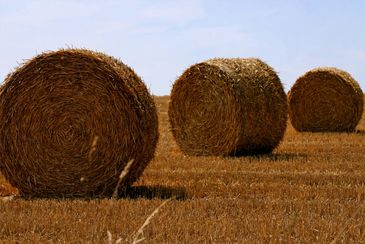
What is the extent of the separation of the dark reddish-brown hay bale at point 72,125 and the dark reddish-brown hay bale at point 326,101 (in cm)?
977

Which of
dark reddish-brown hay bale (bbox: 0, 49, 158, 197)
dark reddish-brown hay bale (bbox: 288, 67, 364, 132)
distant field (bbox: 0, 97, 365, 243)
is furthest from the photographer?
dark reddish-brown hay bale (bbox: 288, 67, 364, 132)

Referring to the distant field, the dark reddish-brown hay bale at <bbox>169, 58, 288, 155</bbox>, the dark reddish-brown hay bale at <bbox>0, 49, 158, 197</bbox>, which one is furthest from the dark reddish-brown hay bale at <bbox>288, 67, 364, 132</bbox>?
the dark reddish-brown hay bale at <bbox>0, 49, 158, 197</bbox>

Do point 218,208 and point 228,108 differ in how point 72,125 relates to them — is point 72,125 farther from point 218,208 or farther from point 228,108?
point 228,108

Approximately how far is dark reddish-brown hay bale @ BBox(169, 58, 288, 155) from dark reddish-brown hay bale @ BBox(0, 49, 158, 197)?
371cm

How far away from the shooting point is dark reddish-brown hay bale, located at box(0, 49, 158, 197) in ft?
26.4

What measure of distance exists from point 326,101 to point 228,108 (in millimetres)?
6112

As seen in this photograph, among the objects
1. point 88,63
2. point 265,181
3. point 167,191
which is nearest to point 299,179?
point 265,181

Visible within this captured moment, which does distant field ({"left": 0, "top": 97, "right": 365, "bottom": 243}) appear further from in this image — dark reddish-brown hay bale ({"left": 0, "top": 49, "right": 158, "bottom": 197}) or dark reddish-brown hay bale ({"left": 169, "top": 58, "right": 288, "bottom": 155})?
dark reddish-brown hay bale ({"left": 169, "top": 58, "right": 288, "bottom": 155})

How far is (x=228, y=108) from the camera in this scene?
38.7ft

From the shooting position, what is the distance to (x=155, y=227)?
5.89 metres

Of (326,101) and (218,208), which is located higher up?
(326,101)

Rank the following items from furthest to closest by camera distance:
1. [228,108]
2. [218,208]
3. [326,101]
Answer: [326,101], [228,108], [218,208]

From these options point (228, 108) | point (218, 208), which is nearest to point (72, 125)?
point (218, 208)

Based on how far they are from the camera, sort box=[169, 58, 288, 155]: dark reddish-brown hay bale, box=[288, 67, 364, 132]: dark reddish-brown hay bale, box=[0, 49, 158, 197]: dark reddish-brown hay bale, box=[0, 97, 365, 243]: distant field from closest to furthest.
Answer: box=[0, 97, 365, 243]: distant field < box=[0, 49, 158, 197]: dark reddish-brown hay bale < box=[169, 58, 288, 155]: dark reddish-brown hay bale < box=[288, 67, 364, 132]: dark reddish-brown hay bale
